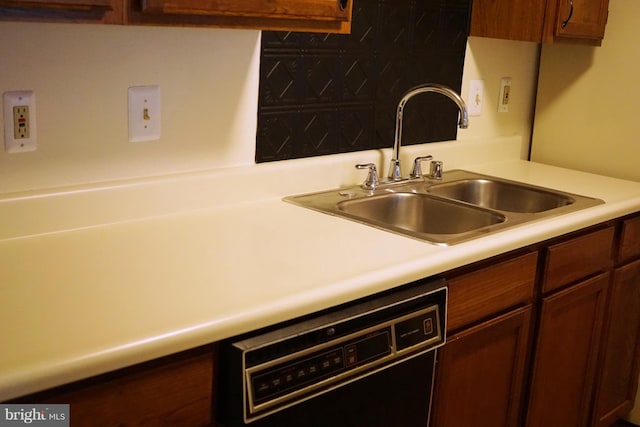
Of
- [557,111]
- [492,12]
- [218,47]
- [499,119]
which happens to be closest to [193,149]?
[218,47]

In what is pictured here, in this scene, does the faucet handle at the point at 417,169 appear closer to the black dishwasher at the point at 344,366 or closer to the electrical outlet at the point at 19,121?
the black dishwasher at the point at 344,366

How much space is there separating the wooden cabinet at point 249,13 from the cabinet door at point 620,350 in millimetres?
1183

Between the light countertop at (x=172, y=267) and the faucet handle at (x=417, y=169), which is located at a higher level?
the faucet handle at (x=417, y=169)

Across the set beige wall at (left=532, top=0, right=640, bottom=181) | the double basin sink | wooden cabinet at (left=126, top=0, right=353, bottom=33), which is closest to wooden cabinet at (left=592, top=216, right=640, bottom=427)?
the double basin sink

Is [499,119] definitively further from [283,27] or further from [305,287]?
[305,287]

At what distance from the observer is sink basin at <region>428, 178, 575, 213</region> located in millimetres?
2240

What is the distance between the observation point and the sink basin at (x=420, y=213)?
6.62 feet

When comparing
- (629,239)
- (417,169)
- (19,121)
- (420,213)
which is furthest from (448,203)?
(19,121)

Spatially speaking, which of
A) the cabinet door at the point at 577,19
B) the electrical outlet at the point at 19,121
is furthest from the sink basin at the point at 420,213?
the electrical outlet at the point at 19,121

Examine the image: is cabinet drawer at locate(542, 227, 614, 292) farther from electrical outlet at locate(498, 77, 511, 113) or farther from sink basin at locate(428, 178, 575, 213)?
electrical outlet at locate(498, 77, 511, 113)

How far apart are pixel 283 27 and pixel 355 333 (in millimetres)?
646

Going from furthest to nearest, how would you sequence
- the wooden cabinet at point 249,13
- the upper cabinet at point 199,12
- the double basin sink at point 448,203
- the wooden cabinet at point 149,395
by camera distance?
the double basin sink at point 448,203 < the wooden cabinet at point 249,13 < the upper cabinet at point 199,12 < the wooden cabinet at point 149,395

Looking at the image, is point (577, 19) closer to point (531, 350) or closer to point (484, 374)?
point (531, 350)

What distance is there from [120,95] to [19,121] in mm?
229
